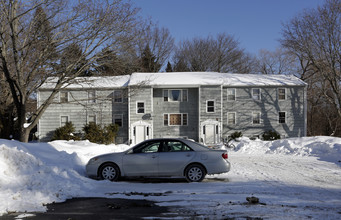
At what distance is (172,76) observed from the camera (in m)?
37.1

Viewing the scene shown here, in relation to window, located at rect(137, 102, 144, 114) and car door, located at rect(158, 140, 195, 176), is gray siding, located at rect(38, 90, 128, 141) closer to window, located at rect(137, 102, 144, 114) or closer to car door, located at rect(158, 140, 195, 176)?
window, located at rect(137, 102, 144, 114)

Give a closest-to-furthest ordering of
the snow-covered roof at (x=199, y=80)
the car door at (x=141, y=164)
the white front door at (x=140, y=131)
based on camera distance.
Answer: the car door at (x=141, y=164)
the white front door at (x=140, y=131)
the snow-covered roof at (x=199, y=80)

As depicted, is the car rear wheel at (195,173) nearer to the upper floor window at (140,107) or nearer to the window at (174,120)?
the upper floor window at (140,107)

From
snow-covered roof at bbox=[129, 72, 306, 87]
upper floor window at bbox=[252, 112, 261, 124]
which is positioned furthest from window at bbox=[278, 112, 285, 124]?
snow-covered roof at bbox=[129, 72, 306, 87]

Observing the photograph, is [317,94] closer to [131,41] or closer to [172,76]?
[172,76]

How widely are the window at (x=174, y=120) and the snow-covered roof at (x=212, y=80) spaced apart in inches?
138

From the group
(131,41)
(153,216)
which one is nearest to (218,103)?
(131,41)

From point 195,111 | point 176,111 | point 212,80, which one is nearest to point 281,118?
point 212,80

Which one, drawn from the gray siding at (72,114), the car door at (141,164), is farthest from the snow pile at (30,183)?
the gray siding at (72,114)

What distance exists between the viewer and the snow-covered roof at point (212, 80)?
34906 millimetres

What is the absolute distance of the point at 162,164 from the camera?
10.9 meters

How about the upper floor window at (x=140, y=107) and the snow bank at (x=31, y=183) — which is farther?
the upper floor window at (x=140, y=107)

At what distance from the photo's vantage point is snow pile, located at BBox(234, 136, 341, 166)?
18823 millimetres

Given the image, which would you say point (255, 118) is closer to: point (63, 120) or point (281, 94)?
point (281, 94)
